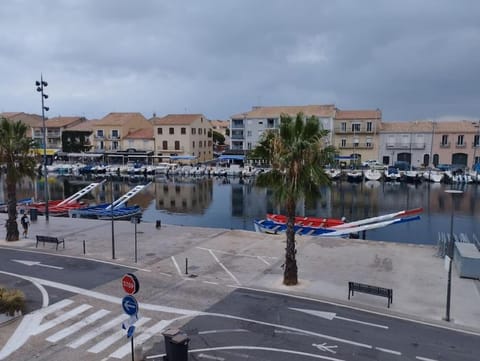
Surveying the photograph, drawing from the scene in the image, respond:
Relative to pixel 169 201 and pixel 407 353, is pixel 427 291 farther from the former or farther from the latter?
pixel 169 201

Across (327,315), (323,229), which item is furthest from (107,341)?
(323,229)

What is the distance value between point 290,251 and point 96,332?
8.94m

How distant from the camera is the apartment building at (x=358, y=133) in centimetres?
9081

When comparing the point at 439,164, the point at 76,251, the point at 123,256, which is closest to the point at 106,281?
the point at 123,256

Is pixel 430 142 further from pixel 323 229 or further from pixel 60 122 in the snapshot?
pixel 60 122

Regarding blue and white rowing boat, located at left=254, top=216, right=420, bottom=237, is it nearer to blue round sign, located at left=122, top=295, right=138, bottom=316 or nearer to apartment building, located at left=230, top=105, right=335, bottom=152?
blue round sign, located at left=122, top=295, right=138, bottom=316

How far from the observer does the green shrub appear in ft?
51.0

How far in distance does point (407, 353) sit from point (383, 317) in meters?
2.86

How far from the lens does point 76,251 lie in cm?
2578

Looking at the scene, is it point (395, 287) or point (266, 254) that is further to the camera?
point (266, 254)

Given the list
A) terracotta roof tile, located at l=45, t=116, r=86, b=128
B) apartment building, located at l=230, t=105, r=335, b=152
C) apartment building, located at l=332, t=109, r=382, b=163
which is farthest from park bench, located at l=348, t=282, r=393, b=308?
terracotta roof tile, located at l=45, t=116, r=86, b=128

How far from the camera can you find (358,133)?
3615 inches

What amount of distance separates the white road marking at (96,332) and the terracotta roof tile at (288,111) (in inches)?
3217

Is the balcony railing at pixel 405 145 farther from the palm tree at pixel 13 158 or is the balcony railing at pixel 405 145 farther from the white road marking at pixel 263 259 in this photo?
the palm tree at pixel 13 158
